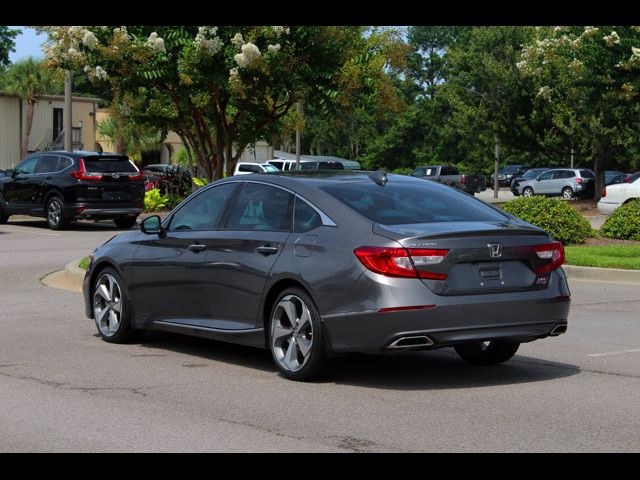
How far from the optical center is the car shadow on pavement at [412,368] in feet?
28.2

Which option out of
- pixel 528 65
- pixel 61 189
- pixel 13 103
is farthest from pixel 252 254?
pixel 13 103

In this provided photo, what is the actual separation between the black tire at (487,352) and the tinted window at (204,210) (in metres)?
2.30

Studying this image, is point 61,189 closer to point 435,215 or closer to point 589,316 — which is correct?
point 589,316

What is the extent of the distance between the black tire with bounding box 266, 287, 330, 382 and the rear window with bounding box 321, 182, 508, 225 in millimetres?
770

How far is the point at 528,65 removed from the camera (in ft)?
143

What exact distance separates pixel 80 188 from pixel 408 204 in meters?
18.7

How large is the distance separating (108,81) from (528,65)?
82.2ft

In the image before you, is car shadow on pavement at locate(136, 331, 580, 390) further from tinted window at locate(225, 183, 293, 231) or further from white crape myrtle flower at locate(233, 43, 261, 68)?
white crape myrtle flower at locate(233, 43, 261, 68)

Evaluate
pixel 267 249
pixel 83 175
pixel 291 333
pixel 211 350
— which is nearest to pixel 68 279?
pixel 211 350

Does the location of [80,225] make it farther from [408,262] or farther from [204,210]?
[408,262]

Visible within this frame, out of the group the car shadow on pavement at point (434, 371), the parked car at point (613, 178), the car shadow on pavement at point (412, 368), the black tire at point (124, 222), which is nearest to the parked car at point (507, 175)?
the parked car at point (613, 178)

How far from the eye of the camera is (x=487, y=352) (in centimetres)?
934

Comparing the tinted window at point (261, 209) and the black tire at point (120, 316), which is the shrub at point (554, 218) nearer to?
the black tire at point (120, 316)

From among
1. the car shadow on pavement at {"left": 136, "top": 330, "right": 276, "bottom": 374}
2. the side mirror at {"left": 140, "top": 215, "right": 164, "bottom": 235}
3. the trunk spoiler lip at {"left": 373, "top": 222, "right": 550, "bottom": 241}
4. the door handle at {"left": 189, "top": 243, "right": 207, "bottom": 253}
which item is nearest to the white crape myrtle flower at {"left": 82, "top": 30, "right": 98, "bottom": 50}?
the car shadow on pavement at {"left": 136, "top": 330, "right": 276, "bottom": 374}
